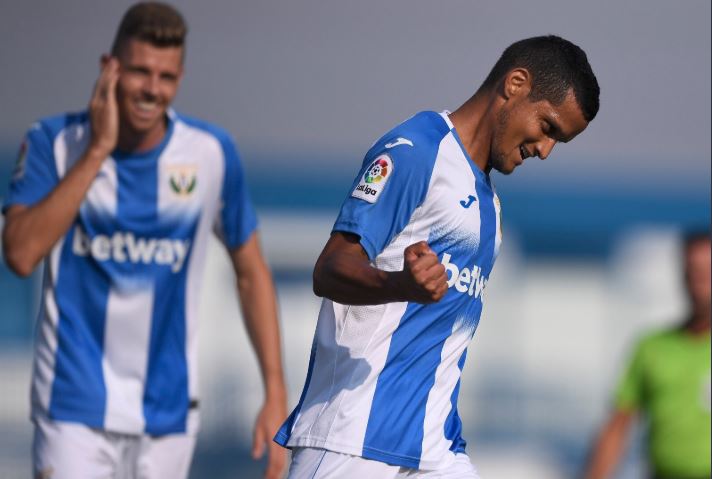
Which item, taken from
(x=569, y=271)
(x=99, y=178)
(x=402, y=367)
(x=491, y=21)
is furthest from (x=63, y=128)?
(x=491, y=21)

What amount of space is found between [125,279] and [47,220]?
0.35 metres

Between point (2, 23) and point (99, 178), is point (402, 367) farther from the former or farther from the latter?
point (2, 23)

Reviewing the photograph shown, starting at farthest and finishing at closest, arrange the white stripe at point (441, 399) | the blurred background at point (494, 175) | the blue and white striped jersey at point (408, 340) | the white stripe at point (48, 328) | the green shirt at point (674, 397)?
1. the blurred background at point (494, 175)
2. the green shirt at point (674, 397)
3. the white stripe at point (48, 328)
4. the white stripe at point (441, 399)
5. the blue and white striped jersey at point (408, 340)

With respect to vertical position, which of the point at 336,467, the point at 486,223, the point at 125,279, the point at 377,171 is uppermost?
the point at 377,171

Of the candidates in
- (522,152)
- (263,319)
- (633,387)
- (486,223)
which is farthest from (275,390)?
(633,387)

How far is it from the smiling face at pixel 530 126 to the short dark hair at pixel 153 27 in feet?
5.31

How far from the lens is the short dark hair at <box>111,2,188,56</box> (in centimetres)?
470

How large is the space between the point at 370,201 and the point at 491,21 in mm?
6415

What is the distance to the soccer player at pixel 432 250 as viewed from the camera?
329cm

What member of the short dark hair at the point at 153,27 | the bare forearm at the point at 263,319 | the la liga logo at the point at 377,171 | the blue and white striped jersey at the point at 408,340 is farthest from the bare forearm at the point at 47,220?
the la liga logo at the point at 377,171

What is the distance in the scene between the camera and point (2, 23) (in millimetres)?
9148

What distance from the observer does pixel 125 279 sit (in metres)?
4.55

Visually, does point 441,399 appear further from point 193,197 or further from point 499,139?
point 193,197

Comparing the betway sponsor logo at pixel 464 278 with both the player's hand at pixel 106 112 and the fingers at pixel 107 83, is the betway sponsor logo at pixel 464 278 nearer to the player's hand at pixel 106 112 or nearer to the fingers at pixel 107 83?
the player's hand at pixel 106 112
